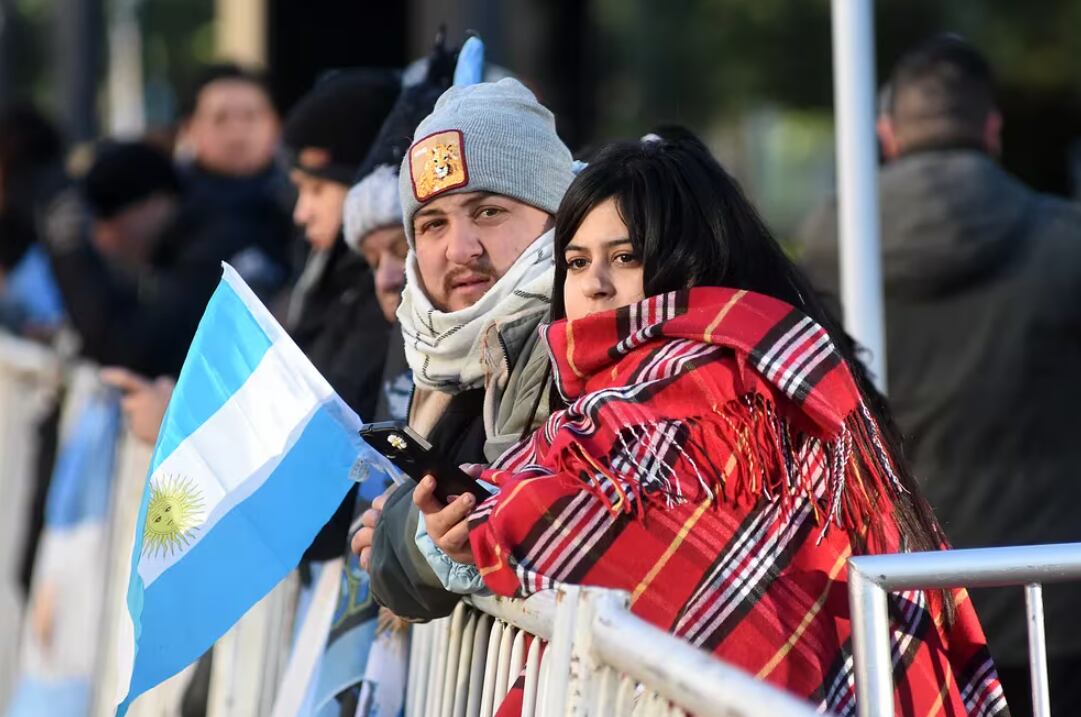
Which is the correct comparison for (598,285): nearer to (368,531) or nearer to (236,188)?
(368,531)

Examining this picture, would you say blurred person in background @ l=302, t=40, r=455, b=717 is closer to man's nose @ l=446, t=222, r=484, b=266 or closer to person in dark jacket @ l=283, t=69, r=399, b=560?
person in dark jacket @ l=283, t=69, r=399, b=560

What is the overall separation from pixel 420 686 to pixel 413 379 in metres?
0.54

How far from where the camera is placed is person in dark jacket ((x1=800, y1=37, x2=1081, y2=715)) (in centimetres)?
435

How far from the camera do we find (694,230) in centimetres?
254

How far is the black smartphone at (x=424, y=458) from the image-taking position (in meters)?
2.46

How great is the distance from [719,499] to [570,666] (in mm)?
316

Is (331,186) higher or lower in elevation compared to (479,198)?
lower

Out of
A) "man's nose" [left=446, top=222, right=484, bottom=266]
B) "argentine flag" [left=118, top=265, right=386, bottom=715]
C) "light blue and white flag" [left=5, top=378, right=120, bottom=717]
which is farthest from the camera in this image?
"light blue and white flag" [left=5, top=378, right=120, bottom=717]

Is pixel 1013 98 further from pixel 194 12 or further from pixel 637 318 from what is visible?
pixel 637 318

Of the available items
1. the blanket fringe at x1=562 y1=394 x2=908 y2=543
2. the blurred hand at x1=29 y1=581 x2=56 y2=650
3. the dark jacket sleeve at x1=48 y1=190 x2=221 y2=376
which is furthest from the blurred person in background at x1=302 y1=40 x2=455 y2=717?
the blurred hand at x1=29 y1=581 x2=56 y2=650

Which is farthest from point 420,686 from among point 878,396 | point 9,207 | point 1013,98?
point 1013,98

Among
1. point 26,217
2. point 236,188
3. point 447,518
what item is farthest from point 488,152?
point 26,217

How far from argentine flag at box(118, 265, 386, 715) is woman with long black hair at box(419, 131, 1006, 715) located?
54 cm

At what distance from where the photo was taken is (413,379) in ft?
10.5
